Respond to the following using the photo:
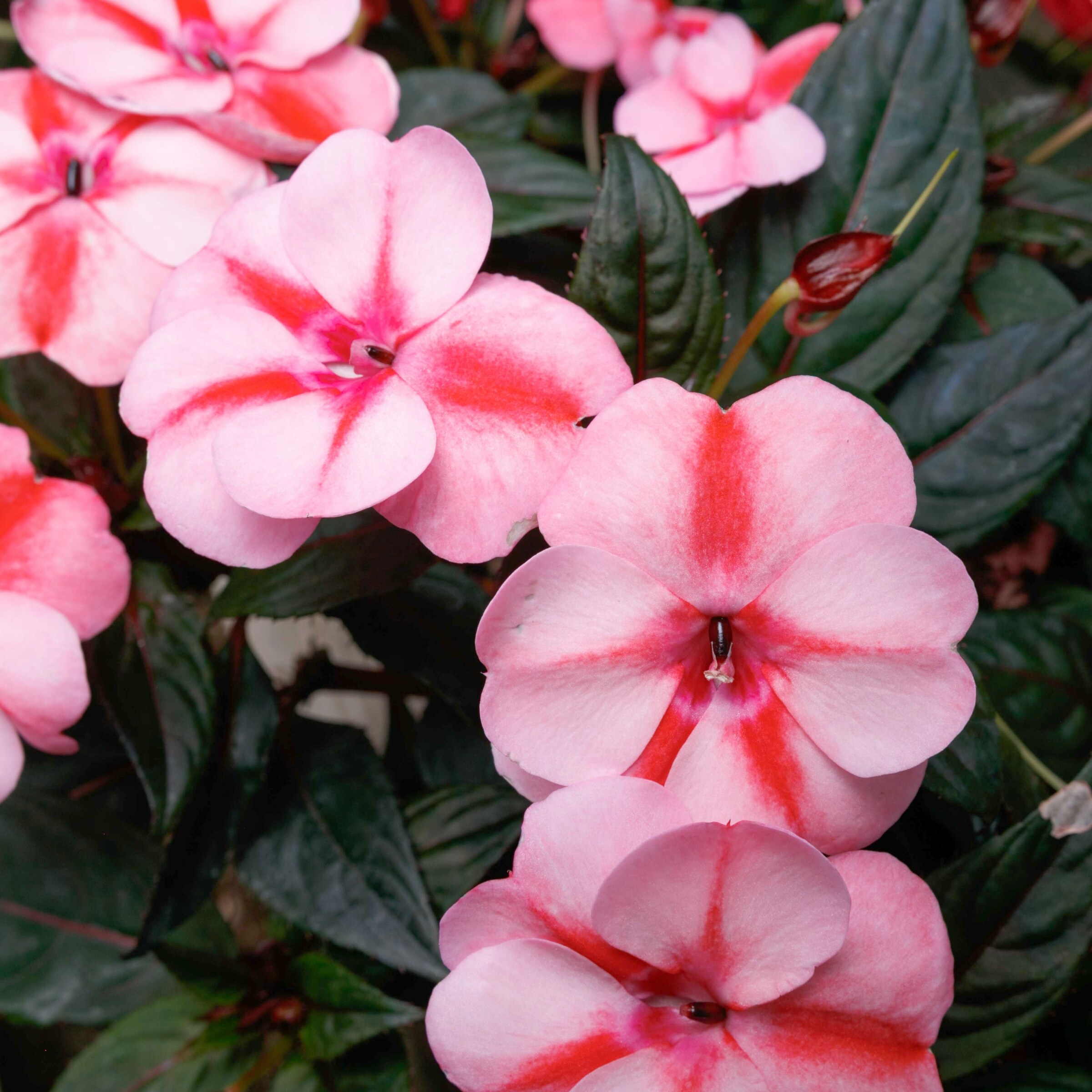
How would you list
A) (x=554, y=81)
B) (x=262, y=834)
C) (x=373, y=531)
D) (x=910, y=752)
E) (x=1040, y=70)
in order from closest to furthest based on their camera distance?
(x=910, y=752), (x=373, y=531), (x=262, y=834), (x=554, y=81), (x=1040, y=70)

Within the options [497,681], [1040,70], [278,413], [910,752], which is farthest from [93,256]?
[1040,70]

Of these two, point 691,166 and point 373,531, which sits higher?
point 691,166

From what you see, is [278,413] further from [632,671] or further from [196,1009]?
[196,1009]

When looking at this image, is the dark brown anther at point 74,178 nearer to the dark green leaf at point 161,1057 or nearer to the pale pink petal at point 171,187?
the pale pink petal at point 171,187

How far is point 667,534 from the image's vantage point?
1.04 feet

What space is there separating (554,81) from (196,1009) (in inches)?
31.2

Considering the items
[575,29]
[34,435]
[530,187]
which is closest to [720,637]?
[530,187]

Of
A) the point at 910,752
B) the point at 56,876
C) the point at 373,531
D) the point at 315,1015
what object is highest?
the point at 910,752

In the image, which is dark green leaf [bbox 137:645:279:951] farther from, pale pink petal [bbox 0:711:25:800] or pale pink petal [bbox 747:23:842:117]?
pale pink petal [bbox 747:23:842:117]

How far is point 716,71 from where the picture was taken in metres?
0.56

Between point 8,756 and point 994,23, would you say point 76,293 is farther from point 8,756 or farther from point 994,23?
point 994,23

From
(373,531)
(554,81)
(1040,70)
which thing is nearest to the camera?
(373,531)

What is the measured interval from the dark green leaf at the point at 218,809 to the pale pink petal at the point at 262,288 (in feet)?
0.87

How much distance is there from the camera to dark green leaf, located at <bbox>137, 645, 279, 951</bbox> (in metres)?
0.50
